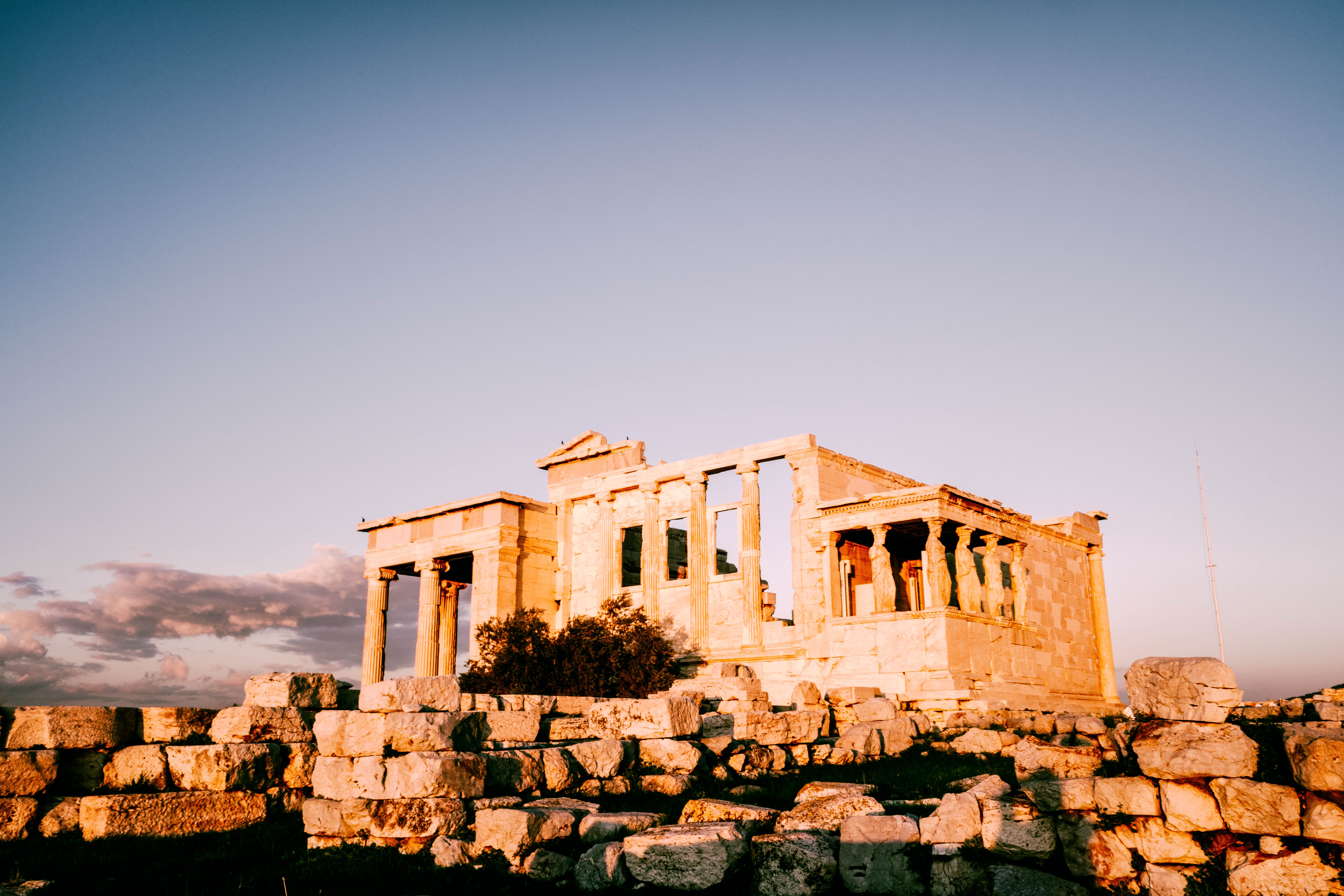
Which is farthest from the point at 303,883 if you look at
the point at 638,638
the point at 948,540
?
the point at 948,540

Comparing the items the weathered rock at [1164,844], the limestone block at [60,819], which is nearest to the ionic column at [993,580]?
the weathered rock at [1164,844]

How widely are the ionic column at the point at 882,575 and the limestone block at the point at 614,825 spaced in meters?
16.1

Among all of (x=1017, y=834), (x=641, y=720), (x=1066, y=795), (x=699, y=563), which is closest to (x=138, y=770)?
(x=641, y=720)

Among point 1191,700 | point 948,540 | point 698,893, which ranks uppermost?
point 948,540

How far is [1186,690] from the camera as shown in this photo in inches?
313

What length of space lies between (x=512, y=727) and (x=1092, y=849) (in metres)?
6.68

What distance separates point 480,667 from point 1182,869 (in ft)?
70.9

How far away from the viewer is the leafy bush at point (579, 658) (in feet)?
80.7

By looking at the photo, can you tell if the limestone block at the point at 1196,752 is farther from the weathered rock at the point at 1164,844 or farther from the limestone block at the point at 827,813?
the limestone block at the point at 827,813

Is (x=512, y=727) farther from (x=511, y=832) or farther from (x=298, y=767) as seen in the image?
(x=511, y=832)

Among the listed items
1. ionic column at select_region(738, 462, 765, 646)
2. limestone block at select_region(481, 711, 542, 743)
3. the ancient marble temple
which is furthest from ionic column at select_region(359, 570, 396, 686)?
limestone block at select_region(481, 711, 542, 743)

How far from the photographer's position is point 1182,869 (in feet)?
24.1

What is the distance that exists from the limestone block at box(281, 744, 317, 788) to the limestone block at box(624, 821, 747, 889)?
438 centimetres

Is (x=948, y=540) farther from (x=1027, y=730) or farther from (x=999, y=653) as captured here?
(x=1027, y=730)
